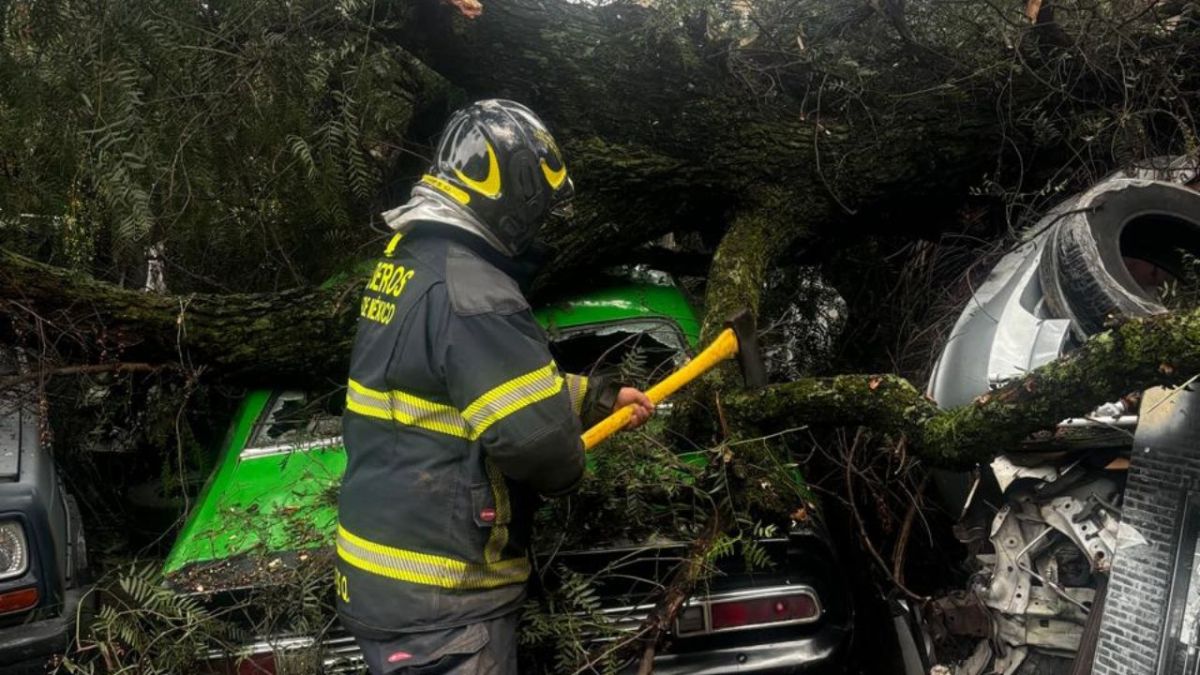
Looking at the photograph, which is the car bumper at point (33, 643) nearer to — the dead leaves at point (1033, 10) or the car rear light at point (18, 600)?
the car rear light at point (18, 600)

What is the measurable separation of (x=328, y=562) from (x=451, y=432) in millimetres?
847

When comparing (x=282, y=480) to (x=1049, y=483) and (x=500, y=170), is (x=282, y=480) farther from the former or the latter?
(x=1049, y=483)

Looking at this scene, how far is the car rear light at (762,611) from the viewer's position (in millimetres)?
2893

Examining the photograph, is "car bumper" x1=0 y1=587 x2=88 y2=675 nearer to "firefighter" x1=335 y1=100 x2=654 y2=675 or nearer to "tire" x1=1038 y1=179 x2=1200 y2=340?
"firefighter" x1=335 y1=100 x2=654 y2=675

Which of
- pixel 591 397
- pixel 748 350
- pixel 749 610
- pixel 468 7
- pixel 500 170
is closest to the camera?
pixel 500 170

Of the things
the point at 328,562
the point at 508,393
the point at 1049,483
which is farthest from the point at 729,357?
the point at 328,562

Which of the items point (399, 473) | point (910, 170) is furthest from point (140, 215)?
point (910, 170)

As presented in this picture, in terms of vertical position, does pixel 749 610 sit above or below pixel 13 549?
above

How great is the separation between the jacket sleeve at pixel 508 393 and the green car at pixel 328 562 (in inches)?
26.9

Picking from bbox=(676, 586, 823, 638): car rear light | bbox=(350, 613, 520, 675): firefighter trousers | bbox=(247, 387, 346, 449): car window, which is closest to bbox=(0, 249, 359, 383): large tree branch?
bbox=(247, 387, 346, 449): car window

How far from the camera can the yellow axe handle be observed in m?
2.73

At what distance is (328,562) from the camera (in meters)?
2.95

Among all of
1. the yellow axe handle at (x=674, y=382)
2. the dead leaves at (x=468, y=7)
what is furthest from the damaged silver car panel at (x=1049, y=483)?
the dead leaves at (x=468, y=7)

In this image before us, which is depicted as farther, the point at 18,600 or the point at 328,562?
the point at 18,600
